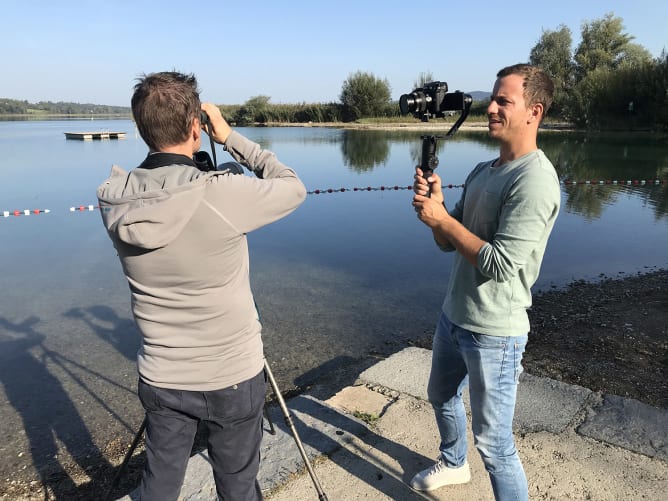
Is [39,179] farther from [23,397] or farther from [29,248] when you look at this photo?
[23,397]

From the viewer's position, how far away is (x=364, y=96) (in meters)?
51.4

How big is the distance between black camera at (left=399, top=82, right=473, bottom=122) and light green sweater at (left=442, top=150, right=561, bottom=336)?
0.29 m

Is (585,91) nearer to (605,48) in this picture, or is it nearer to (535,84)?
(605,48)

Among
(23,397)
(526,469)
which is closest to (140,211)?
(526,469)

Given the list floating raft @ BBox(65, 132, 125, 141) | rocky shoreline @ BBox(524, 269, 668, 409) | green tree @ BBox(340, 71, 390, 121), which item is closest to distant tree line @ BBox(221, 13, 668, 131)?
green tree @ BBox(340, 71, 390, 121)

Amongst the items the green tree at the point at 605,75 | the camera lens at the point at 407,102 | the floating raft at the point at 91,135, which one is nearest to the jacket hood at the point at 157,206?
the camera lens at the point at 407,102

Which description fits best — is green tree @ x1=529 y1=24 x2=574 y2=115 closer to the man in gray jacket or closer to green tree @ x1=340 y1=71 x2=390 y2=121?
green tree @ x1=340 y1=71 x2=390 y2=121

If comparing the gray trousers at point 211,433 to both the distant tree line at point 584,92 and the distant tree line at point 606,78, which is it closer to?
the distant tree line at point 584,92

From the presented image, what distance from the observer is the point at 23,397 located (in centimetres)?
400

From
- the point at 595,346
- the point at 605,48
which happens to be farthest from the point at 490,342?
the point at 605,48

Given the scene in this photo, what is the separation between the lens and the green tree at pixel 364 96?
5097cm

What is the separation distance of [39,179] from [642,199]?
1684 cm

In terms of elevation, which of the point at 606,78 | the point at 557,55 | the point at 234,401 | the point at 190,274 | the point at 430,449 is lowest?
the point at 430,449

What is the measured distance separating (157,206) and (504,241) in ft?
3.71
